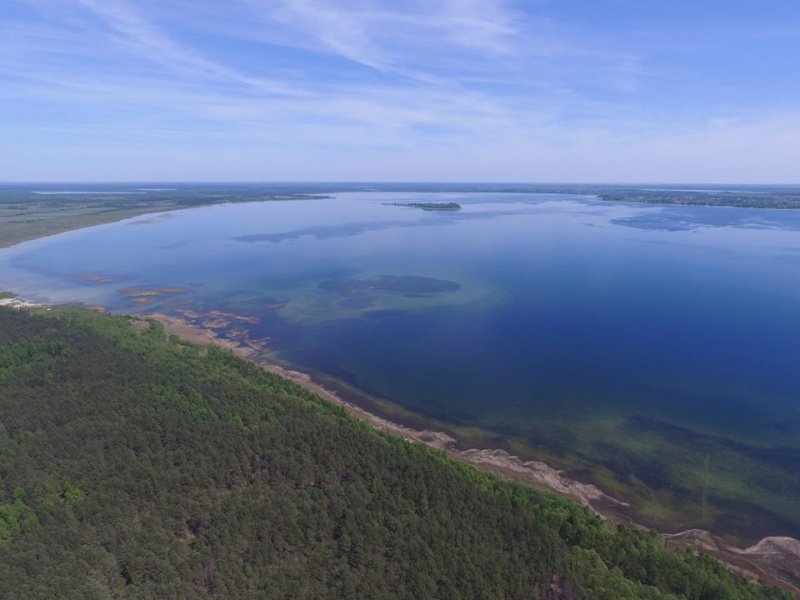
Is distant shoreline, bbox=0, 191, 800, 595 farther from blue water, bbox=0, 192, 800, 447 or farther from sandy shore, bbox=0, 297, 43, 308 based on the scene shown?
sandy shore, bbox=0, 297, 43, 308

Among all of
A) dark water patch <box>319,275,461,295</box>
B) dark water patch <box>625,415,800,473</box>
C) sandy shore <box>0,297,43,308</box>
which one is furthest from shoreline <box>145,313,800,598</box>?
sandy shore <box>0,297,43,308</box>

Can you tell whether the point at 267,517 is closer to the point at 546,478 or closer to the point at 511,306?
the point at 546,478

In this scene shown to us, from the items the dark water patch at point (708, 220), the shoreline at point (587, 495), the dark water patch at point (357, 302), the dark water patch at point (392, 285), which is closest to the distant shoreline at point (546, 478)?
the shoreline at point (587, 495)

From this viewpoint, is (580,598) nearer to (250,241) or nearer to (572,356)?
(572,356)

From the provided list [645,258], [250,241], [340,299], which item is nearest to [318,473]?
[340,299]

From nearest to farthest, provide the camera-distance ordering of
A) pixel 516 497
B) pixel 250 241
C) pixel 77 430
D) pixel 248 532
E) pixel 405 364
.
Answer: pixel 248 532, pixel 516 497, pixel 77 430, pixel 405 364, pixel 250 241
